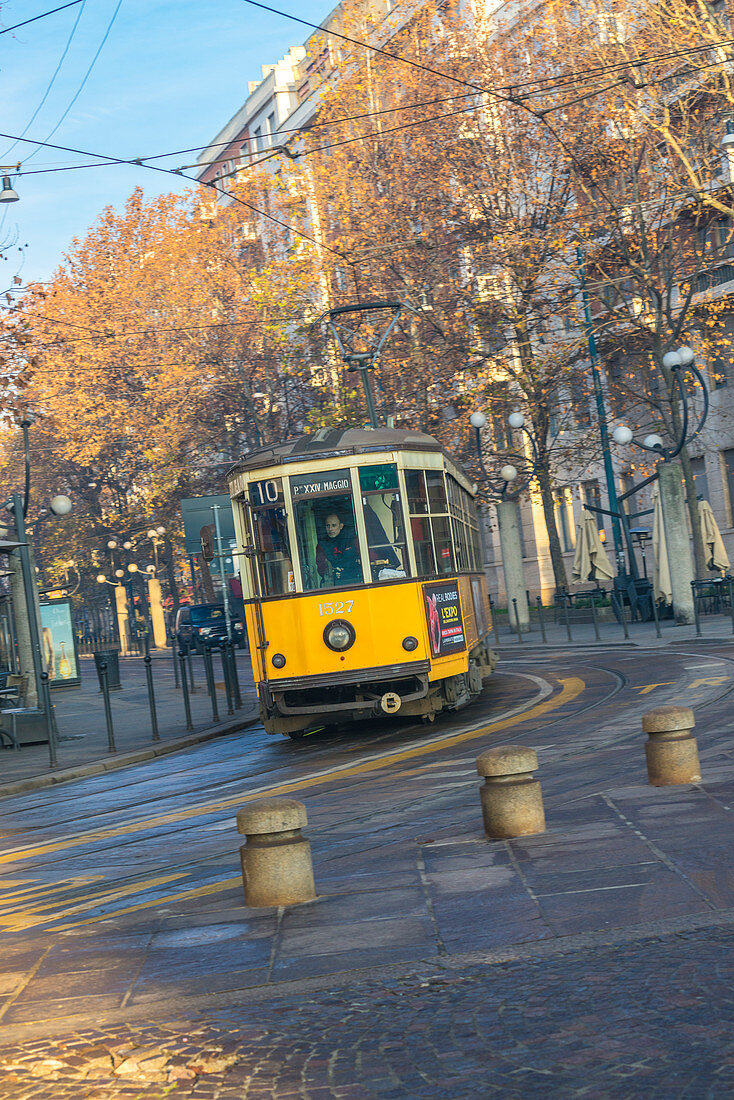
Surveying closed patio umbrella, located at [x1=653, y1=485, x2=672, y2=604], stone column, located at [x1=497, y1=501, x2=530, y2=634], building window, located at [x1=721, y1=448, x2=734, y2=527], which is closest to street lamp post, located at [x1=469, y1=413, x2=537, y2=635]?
stone column, located at [x1=497, y1=501, x2=530, y2=634]

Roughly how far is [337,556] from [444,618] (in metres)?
1.52

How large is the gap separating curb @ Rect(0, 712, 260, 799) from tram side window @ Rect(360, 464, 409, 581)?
431cm

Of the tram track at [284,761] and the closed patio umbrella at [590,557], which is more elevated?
the closed patio umbrella at [590,557]

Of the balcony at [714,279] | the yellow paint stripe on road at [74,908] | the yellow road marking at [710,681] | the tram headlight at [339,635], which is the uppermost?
the balcony at [714,279]

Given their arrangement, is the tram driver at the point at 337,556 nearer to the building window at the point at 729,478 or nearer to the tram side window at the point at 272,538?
the tram side window at the point at 272,538

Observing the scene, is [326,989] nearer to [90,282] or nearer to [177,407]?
[177,407]

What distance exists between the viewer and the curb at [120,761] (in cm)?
1545

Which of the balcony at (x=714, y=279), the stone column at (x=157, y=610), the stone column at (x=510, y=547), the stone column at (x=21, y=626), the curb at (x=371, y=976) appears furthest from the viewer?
the stone column at (x=157, y=610)

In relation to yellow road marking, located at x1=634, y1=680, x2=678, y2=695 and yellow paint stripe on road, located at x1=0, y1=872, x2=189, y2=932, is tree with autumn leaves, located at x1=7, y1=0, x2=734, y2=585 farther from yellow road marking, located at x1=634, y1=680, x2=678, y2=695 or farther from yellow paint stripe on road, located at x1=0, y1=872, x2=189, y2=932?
yellow paint stripe on road, located at x1=0, y1=872, x2=189, y2=932

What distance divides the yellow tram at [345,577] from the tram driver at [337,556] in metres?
0.01

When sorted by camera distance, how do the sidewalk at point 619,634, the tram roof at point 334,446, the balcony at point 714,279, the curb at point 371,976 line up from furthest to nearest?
the balcony at point 714,279, the sidewalk at point 619,634, the tram roof at point 334,446, the curb at point 371,976

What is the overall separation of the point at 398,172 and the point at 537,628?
45.5 ft

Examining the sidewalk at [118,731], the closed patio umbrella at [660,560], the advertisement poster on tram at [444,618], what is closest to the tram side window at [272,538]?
the advertisement poster on tram at [444,618]

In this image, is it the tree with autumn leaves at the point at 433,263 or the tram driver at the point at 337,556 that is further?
the tree with autumn leaves at the point at 433,263
